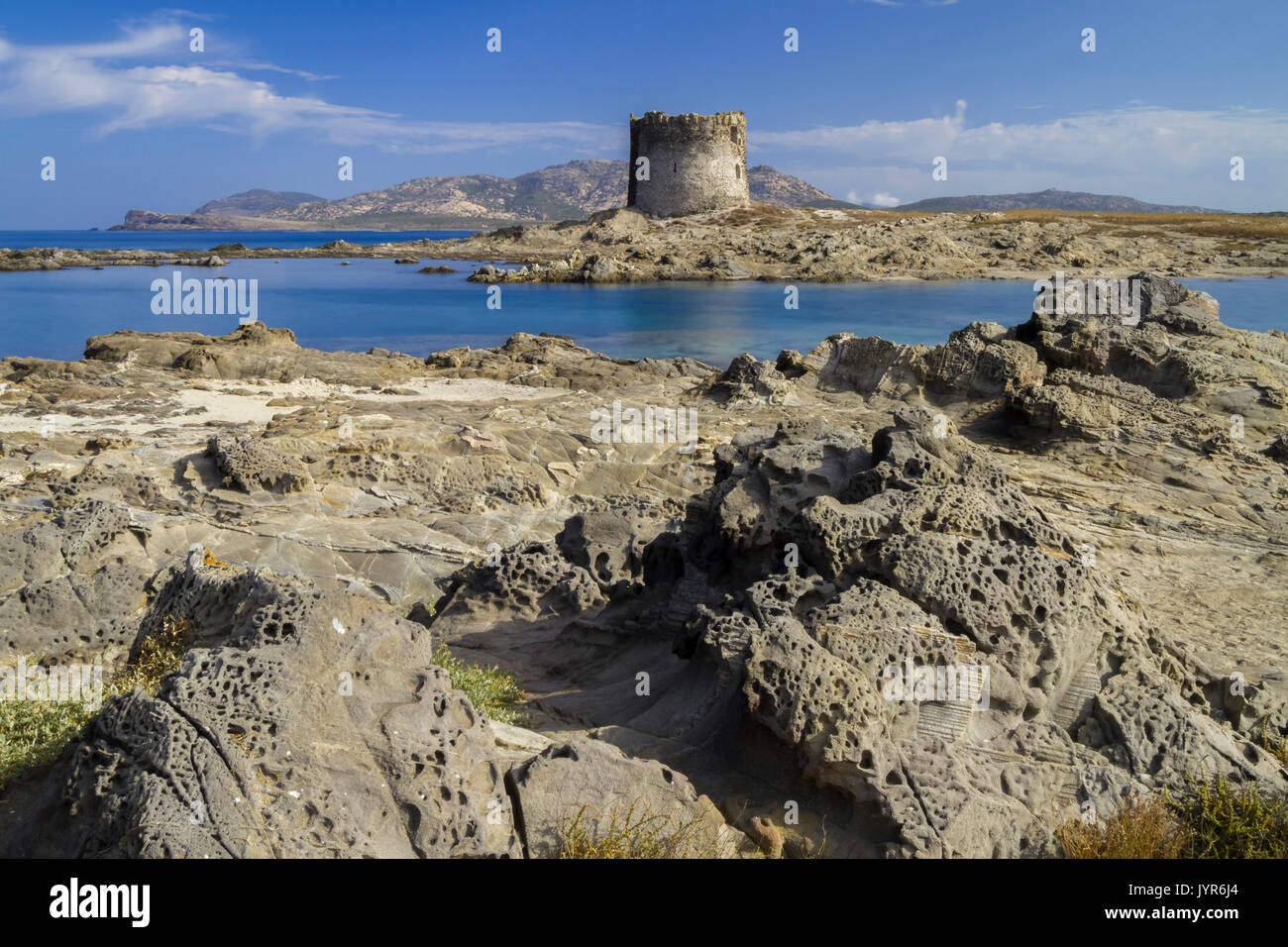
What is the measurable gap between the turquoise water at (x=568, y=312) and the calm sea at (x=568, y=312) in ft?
0.18

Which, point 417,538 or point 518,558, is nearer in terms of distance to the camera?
point 518,558

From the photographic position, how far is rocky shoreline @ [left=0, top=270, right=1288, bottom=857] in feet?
11.1

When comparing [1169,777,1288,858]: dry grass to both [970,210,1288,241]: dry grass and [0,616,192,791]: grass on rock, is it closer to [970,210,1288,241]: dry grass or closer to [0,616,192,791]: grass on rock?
[0,616,192,791]: grass on rock

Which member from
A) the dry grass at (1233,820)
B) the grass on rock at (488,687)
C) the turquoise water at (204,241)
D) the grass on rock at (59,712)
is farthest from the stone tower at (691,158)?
the dry grass at (1233,820)

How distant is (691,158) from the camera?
5503 centimetres

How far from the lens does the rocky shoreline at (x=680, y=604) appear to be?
340cm

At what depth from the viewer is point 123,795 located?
3025 millimetres

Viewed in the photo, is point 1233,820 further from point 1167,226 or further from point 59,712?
point 1167,226

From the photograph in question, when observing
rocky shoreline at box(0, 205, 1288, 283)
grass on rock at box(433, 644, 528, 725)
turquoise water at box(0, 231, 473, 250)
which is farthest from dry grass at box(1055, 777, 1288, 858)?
turquoise water at box(0, 231, 473, 250)

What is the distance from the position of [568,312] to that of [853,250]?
58.6 feet

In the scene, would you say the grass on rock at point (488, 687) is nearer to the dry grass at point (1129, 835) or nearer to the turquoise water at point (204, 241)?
the dry grass at point (1129, 835)

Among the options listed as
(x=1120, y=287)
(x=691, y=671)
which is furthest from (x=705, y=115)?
(x=691, y=671)
